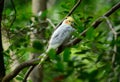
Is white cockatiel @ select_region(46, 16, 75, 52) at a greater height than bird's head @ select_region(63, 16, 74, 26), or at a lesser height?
lesser

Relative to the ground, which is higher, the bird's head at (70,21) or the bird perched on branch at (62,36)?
the bird's head at (70,21)

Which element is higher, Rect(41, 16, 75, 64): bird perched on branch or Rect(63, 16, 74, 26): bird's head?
Rect(63, 16, 74, 26): bird's head

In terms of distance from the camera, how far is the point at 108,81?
61 cm

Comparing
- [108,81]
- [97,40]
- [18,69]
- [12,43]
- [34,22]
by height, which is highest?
[34,22]

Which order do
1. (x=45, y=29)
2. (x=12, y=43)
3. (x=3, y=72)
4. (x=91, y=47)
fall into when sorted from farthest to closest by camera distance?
(x=45, y=29) → (x=12, y=43) → (x=3, y=72) → (x=91, y=47)

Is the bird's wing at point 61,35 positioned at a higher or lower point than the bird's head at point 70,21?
lower

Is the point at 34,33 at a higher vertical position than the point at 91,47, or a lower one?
higher

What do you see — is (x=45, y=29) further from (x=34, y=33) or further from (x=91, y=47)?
(x=91, y=47)

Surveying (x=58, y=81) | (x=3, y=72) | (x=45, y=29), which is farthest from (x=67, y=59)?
(x=45, y=29)

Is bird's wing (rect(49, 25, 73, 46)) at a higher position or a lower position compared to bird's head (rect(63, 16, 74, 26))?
lower

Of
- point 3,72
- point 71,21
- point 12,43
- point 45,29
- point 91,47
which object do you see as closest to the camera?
point 91,47

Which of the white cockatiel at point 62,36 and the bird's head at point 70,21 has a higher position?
the bird's head at point 70,21

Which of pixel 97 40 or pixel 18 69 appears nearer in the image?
pixel 97 40

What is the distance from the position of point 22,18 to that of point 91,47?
1.19 meters
